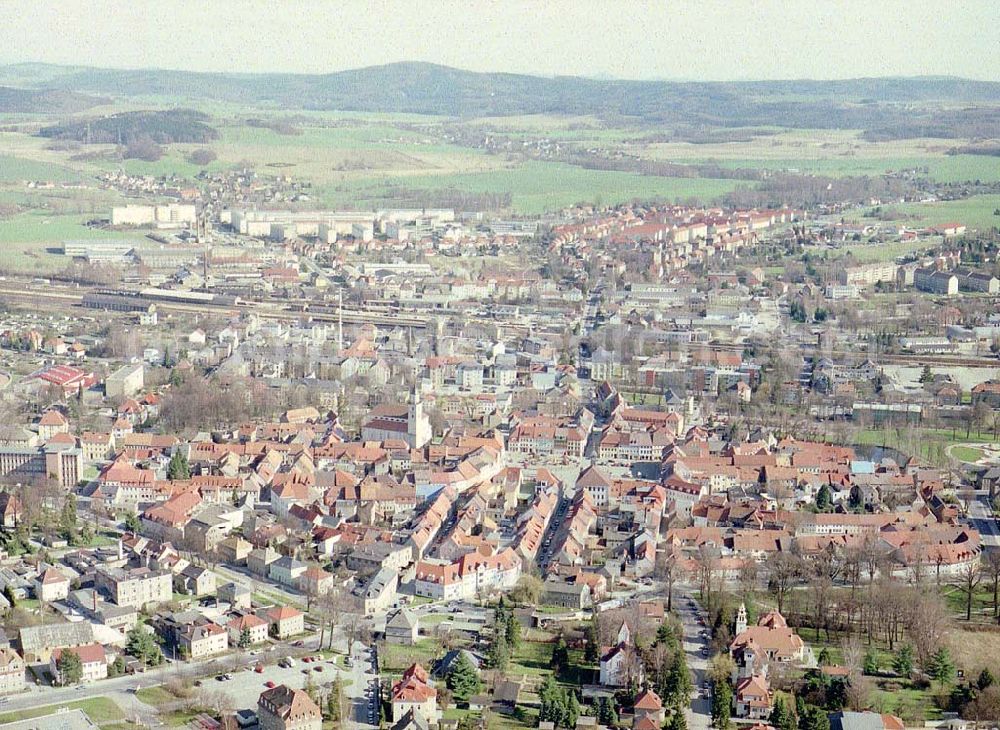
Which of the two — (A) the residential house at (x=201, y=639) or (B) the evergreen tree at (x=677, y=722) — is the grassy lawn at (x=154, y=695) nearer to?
(A) the residential house at (x=201, y=639)

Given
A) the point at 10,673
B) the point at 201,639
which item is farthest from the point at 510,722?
the point at 10,673

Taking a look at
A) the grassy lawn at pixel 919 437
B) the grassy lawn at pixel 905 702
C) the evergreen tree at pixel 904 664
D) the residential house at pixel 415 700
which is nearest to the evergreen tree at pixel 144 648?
the residential house at pixel 415 700

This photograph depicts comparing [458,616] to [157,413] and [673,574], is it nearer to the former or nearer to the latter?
[673,574]

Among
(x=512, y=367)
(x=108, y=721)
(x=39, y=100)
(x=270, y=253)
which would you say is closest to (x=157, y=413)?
(x=512, y=367)

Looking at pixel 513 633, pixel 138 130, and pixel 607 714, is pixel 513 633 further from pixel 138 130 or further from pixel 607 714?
pixel 138 130

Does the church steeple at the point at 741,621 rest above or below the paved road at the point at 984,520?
above

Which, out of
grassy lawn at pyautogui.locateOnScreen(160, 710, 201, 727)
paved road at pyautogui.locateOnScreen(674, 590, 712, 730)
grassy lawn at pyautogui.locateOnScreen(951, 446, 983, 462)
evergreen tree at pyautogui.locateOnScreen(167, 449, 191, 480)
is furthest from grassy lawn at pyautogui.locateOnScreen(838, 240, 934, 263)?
grassy lawn at pyautogui.locateOnScreen(160, 710, 201, 727)
